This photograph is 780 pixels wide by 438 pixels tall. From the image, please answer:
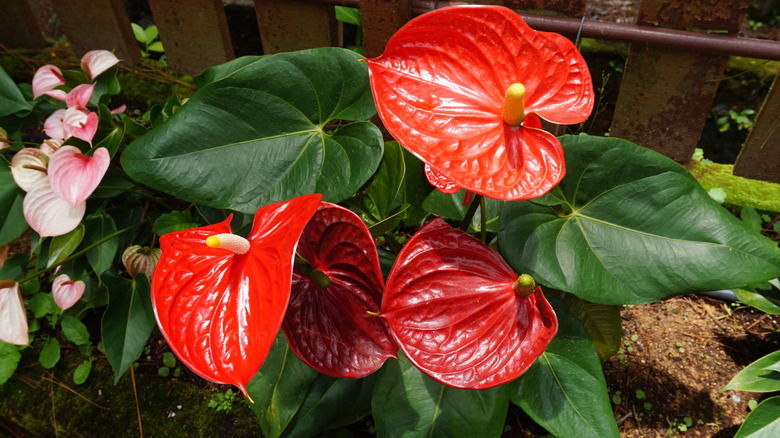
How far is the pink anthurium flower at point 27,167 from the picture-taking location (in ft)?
3.65

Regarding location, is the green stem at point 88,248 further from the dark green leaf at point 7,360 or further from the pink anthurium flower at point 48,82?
the pink anthurium flower at point 48,82

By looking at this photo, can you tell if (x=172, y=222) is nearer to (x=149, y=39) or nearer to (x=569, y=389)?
(x=569, y=389)

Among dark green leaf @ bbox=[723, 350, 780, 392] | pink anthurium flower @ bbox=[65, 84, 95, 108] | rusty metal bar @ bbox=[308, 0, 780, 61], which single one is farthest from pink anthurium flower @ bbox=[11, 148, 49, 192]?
dark green leaf @ bbox=[723, 350, 780, 392]

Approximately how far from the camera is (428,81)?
0.71m

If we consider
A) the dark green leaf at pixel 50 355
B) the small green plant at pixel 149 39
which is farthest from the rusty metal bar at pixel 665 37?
the small green plant at pixel 149 39

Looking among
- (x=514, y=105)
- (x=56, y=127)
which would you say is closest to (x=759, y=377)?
(x=514, y=105)

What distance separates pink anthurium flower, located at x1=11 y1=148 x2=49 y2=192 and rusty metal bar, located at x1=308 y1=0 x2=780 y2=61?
3.59ft

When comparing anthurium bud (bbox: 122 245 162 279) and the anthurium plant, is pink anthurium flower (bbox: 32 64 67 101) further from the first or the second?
anthurium bud (bbox: 122 245 162 279)

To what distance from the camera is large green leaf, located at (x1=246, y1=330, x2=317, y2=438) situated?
0.97 m

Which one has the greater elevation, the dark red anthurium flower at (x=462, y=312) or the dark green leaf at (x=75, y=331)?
the dark red anthurium flower at (x=462, y=312)

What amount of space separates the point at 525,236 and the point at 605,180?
16 cm

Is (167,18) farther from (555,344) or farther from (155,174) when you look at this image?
(555,344)

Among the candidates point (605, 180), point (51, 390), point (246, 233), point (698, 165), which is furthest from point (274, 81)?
point (698, 165)

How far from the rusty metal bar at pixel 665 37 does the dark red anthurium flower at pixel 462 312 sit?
58 cm
